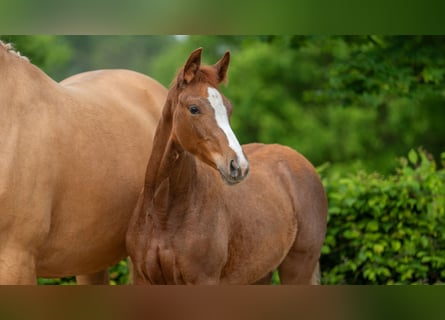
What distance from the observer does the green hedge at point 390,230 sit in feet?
17.6

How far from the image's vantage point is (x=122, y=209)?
3303 mm

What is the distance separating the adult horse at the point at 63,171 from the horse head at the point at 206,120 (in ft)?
1.28

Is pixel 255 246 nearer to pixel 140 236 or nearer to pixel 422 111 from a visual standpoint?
pixel 140 236

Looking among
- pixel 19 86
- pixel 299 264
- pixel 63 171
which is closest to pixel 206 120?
pixel 63 171

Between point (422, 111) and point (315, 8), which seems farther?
point (422, 111)

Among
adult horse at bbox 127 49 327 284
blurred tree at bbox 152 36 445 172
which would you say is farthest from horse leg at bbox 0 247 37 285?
blurred tree at bbox 152 36 445 172

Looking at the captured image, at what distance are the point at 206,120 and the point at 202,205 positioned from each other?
52 cm

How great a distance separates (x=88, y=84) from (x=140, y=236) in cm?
99

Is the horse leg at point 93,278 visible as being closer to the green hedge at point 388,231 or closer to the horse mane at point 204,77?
the green hedge at point 388,231

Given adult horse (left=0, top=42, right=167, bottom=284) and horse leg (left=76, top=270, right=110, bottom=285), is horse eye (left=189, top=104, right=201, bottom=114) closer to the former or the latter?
adult horse (left=0, top=42, right=167, bottom=284)

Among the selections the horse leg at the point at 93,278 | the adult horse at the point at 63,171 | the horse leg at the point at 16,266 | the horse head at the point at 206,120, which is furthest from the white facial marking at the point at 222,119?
the horse leg at the point at 93,278

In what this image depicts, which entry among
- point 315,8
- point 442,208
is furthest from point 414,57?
point 315,8

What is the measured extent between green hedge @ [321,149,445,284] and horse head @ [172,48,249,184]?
262 cm

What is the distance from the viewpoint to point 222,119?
2.88 m
